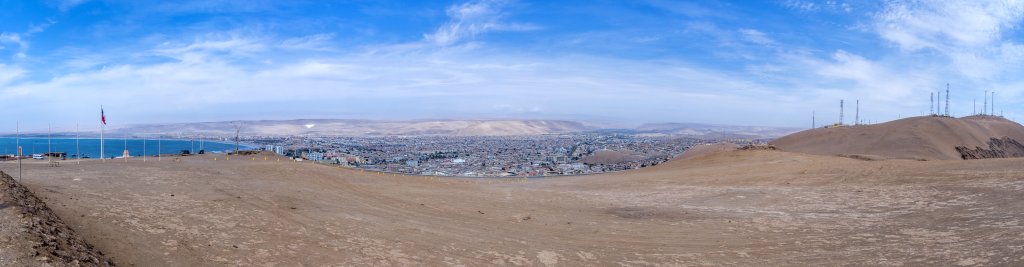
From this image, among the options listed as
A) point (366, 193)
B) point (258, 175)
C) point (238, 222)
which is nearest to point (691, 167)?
point (366, 193)

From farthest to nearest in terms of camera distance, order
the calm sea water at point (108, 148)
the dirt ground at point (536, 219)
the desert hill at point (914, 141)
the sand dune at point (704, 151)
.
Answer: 1. the calm sea water at point (108, 148)
2. the sand dune at point (704, 151)
3. the desert hill at point (914, 141)
4. the dirt ground at point (536, 219)

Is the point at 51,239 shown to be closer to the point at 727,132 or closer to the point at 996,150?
the point at 996,150

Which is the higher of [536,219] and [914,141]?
[914,141]

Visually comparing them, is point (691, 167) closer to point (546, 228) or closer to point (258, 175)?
point (546, 228)

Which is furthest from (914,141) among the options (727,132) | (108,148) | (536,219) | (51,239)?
(727,132)

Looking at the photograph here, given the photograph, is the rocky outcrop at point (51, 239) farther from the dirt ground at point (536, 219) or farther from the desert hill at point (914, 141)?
the desert hill at point (914, 141)

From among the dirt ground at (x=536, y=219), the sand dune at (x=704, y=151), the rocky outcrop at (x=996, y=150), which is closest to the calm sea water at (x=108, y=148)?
the dirt ground at (x=536, y=219)

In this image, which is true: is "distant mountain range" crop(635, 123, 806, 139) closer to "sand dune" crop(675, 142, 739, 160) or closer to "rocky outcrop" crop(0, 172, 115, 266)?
"sand dune" crop(675, 142, 739, 160)

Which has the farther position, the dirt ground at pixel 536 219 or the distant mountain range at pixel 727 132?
the distant mountain range at pixel 727 132
